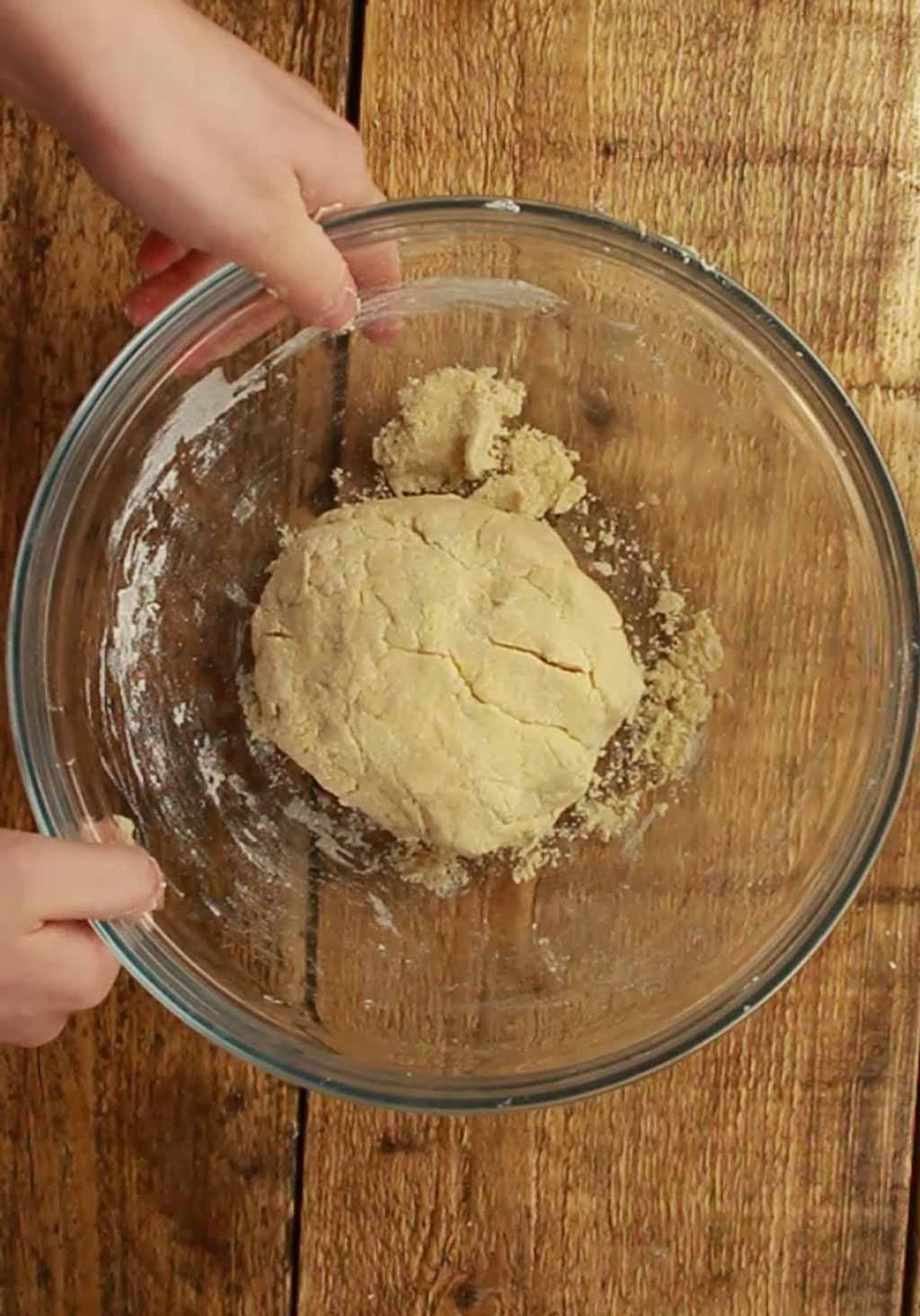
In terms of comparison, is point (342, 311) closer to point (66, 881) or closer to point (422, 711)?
point (422, 711)

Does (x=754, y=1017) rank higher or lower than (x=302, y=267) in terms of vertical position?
lower

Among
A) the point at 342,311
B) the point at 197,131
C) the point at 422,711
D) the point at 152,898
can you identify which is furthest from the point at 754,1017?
the point at 197,131

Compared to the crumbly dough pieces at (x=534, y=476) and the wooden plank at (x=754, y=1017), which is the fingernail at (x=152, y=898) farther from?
the crumbly dough pieces at (x=534, y=476)

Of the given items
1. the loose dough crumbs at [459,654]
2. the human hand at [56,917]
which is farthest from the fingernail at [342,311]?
the human hand at [56,917]

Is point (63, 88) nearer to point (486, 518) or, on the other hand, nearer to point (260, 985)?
point (486, 518)

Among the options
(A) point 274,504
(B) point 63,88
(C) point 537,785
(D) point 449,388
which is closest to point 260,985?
(C) point 537,785
